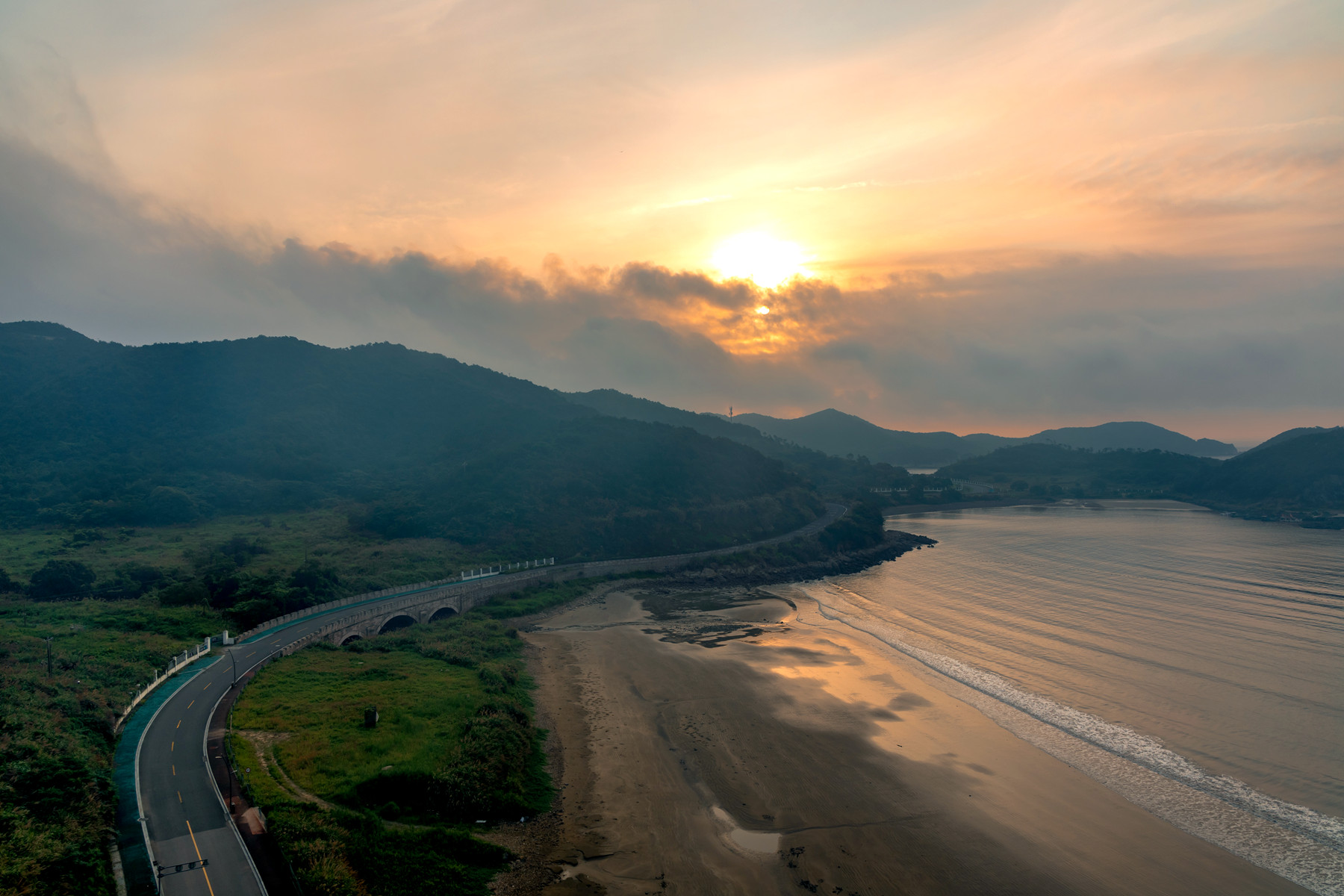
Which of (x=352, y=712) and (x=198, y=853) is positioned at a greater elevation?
(x=198, y=853)

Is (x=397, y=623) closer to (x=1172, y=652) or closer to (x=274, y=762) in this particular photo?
(x=274, y=762)

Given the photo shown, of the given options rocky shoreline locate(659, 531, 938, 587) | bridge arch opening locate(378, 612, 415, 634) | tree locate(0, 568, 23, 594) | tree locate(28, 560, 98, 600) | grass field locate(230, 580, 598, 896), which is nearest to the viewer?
grass field locate(230, 580, 598, 896)

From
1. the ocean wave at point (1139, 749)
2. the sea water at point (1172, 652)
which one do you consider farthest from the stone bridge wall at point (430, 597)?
the ocean wave at point (1139, 749)

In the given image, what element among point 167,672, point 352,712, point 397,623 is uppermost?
point 167,672

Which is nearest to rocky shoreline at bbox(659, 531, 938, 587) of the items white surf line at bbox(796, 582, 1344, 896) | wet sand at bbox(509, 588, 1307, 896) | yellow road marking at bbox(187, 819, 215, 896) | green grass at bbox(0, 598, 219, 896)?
wet sand at bbox(509, 588, 1307, 896)

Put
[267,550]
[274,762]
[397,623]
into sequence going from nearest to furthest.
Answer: [274,762], [397,623], [267,550]

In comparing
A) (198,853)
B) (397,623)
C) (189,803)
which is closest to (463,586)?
(397,623)

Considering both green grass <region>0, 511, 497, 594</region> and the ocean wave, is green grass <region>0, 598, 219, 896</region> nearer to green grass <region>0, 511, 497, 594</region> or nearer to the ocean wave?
green grass <region>0, 511, 497, 594</region>
